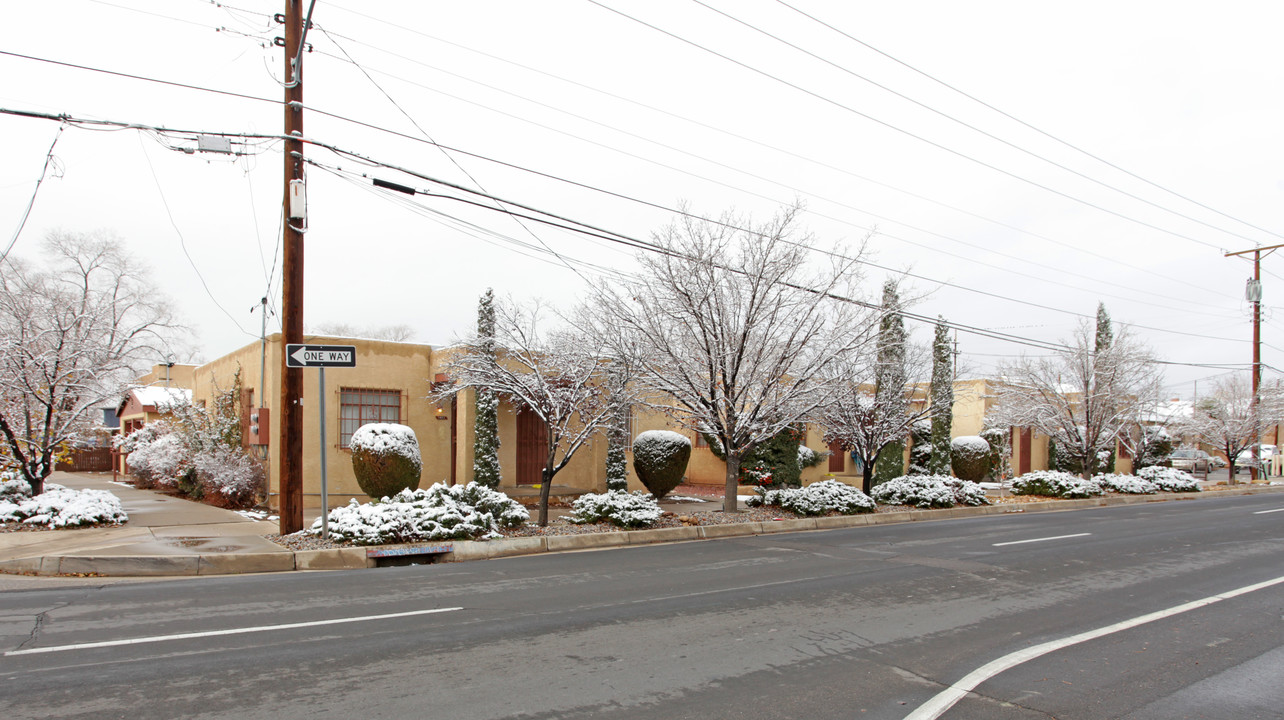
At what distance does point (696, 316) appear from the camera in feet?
43.5

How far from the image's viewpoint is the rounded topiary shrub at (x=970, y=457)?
25094 mm

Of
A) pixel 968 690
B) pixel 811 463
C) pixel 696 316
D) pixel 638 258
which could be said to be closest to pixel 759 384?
Answer: pixel 696 316

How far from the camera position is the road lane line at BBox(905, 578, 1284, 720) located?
4.71 meters

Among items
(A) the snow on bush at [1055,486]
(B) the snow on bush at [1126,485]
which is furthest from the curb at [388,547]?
(B) the snow on bush at [1126,485]

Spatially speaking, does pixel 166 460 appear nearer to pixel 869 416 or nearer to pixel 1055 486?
pixel 869 416

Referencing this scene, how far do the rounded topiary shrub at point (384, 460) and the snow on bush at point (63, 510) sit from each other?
12.7 ft

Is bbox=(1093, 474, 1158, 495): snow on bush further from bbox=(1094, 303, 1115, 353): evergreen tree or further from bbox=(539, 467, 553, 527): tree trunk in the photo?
bbox=(539, 467, 553, 527): tree trunk

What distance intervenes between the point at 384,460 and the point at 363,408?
2.63 m

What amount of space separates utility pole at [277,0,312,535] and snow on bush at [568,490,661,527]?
15.5 ft

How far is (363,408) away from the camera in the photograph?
1650 centimetres

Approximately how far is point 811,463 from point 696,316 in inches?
510

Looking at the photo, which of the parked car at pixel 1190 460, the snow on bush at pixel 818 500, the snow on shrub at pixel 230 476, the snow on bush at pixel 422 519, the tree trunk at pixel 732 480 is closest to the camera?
the snow on bush at pixel 422 519

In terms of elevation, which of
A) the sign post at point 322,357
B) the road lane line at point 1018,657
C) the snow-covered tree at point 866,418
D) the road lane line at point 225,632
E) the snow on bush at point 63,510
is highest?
the sign post at point 322,357

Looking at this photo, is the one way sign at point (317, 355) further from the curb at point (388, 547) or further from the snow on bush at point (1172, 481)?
the snow on bush at point (1172, 481)
